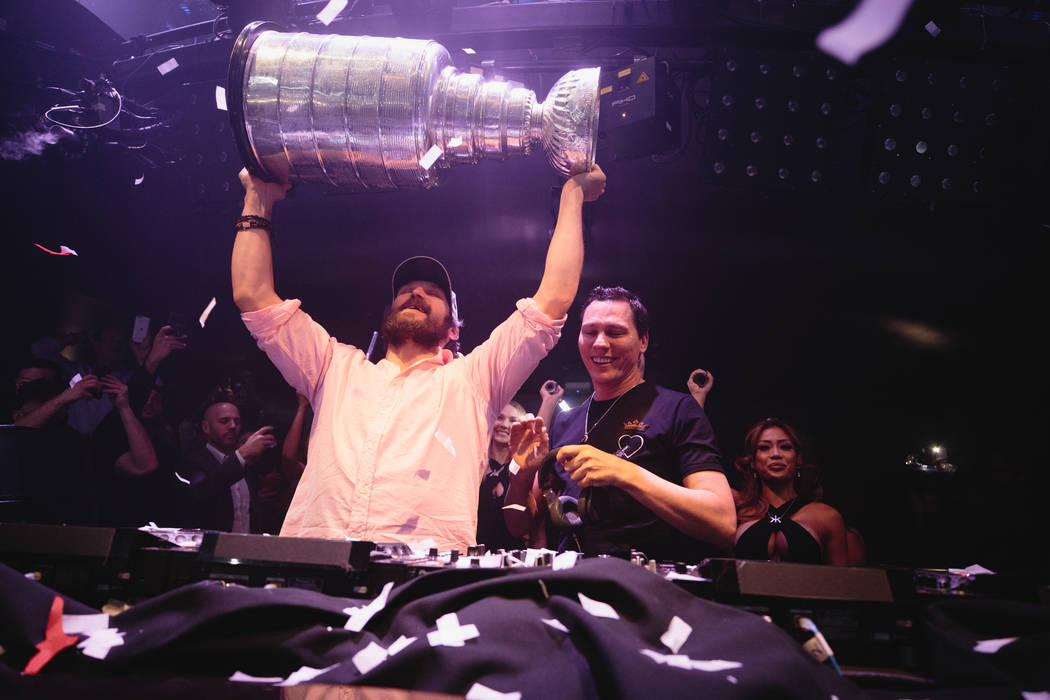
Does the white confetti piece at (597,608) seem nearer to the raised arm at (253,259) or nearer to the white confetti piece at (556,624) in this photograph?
the white confetti piece at (556,624)

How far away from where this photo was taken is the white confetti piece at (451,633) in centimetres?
71

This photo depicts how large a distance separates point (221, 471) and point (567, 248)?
2937mm

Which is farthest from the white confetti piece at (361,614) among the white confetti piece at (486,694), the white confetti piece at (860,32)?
the white confetti piece at (860,32)

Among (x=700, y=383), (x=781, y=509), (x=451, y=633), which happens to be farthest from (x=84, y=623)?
(x=700, y=383)

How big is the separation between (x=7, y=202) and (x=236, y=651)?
413 centimetres

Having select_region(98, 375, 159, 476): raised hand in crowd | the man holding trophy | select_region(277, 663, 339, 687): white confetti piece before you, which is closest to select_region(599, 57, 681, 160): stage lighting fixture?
the man holding trophy

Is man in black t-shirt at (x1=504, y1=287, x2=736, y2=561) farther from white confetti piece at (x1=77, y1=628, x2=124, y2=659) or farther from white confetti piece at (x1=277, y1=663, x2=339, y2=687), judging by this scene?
white confetti piece at (x1=77, y1=628, x2=124, y2=659)

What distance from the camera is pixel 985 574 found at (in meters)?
0.98

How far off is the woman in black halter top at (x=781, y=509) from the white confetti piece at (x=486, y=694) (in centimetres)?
266

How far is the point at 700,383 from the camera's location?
13.7 feet

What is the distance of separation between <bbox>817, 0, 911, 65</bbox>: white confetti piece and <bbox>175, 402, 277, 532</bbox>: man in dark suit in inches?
170

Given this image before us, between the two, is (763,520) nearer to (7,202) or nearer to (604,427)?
(604,427)

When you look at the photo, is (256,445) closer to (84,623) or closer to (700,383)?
(700,383)

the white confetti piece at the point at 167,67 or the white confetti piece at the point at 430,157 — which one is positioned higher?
the white confetti piece at the point at 167,67
